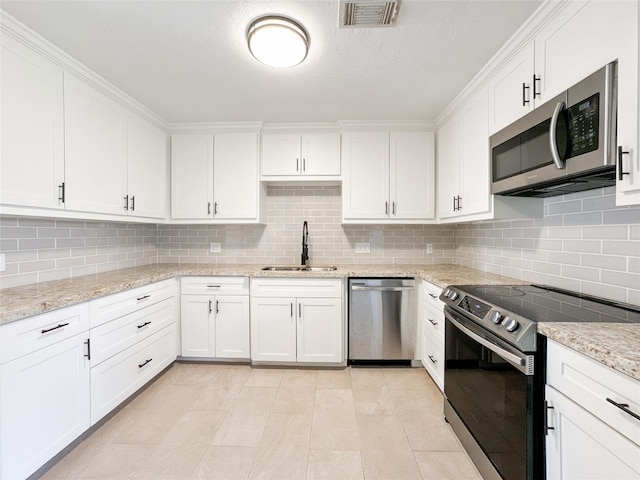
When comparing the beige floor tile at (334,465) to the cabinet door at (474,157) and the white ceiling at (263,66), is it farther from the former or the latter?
the white ceiling at (263,66)

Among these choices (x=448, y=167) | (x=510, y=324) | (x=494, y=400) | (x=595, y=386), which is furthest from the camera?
(x=448, y=167)

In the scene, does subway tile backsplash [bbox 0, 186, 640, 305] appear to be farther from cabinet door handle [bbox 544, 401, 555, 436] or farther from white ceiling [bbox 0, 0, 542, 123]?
white ceiling [bbox 0, 0, 542, 123]

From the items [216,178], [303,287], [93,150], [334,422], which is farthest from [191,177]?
[334,422]

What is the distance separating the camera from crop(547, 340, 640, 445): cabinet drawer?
2.57 feet

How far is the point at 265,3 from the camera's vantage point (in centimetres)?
138

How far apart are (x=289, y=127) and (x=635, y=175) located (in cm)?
254

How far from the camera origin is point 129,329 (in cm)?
204

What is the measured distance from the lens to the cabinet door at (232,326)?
2670 millimetres

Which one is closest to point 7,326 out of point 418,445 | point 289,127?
point 418,445

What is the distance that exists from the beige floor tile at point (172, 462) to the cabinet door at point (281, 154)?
2.30 metres

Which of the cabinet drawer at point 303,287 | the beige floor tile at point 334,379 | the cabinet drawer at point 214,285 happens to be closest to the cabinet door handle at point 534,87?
the cabinet drawer at point 303,287

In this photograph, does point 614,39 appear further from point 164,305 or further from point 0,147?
point 164,305

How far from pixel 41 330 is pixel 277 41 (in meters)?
1.91

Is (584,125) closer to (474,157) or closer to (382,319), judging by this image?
(474,157)
